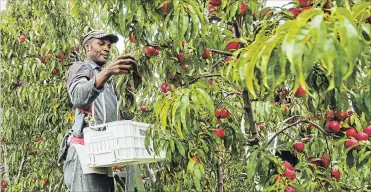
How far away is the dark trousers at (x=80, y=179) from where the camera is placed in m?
2.16

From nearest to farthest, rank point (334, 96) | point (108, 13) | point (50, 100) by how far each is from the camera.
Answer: point (334, 96) → point (108, 13) → point (50, 100)

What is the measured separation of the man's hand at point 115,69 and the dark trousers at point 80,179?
0.36 metres

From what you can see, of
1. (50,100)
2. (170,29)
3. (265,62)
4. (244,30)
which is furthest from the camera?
(50,100)

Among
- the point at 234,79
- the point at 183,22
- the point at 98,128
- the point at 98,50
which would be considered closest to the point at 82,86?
the point at 98,128

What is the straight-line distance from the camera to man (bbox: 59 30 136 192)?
205 cm

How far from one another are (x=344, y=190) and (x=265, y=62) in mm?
1796

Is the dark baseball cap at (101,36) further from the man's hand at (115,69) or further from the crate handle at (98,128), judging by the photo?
the crate handle at (98,128)

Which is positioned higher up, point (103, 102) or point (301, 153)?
point (103, 102)

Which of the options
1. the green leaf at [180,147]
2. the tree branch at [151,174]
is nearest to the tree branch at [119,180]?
the green leaf at [180,147]

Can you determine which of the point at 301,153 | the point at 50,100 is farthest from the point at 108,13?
the point at 50,100

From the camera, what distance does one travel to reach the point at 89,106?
2.21m

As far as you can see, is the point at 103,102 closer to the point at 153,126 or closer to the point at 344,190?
the point at 153,126

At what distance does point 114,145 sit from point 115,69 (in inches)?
10.1

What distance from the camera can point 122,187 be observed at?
2.57m
